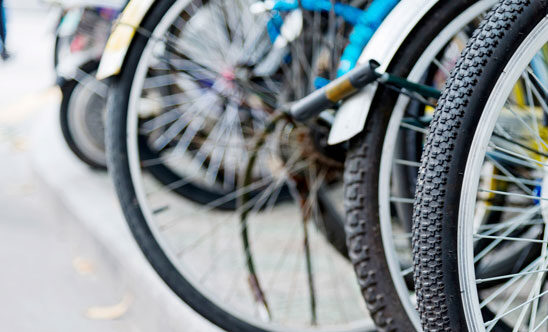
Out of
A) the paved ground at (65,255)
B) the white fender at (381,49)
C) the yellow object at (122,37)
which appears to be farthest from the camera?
the paved ground at (65,255)

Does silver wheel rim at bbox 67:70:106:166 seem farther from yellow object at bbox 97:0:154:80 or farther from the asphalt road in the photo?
yellow object at bbox 97:0:154:80

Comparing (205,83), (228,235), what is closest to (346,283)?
(228,235)

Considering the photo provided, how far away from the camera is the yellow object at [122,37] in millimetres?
1851

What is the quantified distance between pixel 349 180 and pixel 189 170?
7.16 feet

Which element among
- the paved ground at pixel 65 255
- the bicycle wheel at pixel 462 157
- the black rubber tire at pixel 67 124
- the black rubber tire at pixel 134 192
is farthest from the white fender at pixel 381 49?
the black rubber tire at pixel 67 124

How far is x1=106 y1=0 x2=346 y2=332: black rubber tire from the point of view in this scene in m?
1.86

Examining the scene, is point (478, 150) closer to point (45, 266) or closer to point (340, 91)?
point (340, 91)

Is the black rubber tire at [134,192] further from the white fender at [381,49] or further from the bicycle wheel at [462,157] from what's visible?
the bicycle wheel at [462,157]

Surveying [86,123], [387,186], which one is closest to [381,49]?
[387,186]

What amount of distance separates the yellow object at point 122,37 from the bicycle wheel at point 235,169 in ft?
0.08

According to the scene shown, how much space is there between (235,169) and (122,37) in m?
1.43

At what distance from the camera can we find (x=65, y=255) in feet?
9.88

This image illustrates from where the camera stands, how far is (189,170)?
3.62 meters

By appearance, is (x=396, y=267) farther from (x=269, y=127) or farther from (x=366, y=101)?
(x=269, y=127)
